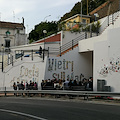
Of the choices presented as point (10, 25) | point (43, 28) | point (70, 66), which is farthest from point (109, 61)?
point (10, 25)

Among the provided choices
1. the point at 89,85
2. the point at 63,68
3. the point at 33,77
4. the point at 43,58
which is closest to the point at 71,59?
the point at 63,68

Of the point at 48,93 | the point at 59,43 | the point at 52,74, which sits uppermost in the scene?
the point at 59,43

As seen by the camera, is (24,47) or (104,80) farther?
(24,47)

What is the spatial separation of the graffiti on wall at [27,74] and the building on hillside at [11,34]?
34.0 meters

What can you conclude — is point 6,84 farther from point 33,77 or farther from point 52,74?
point 52,74

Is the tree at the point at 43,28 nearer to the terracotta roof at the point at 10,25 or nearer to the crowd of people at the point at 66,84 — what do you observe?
the terracotta roof at the point at 10,25

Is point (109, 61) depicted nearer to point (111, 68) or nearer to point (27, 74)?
point (111, 68)

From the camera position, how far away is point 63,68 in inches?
934

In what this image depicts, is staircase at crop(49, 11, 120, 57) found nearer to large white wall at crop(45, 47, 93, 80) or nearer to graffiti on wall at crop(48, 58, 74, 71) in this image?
large white wall at crop(45, 47, 93, 80)

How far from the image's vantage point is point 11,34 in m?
59.5

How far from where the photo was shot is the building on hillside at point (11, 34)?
5828 cm

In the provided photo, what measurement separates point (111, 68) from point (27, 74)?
405 inches

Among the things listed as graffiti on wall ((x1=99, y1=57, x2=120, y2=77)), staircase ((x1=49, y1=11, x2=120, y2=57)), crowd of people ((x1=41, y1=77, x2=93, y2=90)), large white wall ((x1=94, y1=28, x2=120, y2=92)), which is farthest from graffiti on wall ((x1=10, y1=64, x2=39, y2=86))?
graffiti on wall ((x1=99, y1=57, x2=120, y2=77))

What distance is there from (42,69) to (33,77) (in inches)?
58.9
